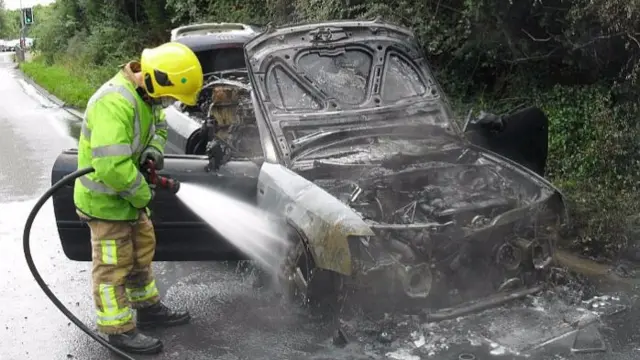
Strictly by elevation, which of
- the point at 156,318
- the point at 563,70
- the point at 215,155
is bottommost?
the point at 156,318

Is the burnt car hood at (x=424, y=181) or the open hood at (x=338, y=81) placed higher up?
the open hood at (x=338, y=81)

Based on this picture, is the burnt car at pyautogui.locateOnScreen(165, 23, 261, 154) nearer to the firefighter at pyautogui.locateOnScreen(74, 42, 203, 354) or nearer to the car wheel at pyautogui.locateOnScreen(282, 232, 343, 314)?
the firefighter at pyautogui.locateOnScreen(74, 42, 203, 354)

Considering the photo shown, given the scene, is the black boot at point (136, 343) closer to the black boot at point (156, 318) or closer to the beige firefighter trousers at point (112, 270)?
the beige firefighter trousers at point (112, 270)

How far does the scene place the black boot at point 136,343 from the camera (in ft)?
14.2

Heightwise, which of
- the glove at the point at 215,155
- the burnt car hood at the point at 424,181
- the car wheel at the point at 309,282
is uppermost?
the glove at the point at 215,155

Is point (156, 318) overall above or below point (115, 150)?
below

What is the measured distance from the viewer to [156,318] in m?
4.78

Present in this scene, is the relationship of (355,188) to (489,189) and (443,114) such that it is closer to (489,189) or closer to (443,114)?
(489,189)

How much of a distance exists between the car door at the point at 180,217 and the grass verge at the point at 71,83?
41.4ft

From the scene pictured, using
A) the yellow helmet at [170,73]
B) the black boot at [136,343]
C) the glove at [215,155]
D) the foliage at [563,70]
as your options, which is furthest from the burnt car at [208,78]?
the black boot at [136,343]

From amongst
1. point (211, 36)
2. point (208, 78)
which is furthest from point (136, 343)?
Answer: point (211, 36)

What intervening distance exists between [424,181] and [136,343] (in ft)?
7.35

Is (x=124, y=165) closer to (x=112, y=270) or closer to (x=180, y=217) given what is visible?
(x=112, y=270)

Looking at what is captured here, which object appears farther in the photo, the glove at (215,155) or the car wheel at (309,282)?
the glove at (215,155)
